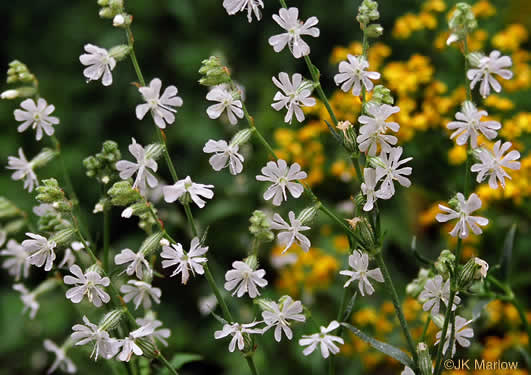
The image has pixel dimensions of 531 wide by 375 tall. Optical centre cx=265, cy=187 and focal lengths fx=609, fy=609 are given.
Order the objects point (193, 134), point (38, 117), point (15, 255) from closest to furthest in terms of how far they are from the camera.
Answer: point (38, 117) → point (15, 255) → point (193, 134)

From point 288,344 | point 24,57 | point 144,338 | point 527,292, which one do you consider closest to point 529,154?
point 527,292

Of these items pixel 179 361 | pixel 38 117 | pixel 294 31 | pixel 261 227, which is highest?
pixel 294 31

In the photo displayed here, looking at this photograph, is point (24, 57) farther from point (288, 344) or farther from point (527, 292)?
point (527, 292)

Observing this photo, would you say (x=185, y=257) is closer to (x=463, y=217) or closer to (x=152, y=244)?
(x=152, y=244)

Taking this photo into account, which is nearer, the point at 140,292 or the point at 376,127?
the point at 376,127

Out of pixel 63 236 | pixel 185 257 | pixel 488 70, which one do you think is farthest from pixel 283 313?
pixel 488 70

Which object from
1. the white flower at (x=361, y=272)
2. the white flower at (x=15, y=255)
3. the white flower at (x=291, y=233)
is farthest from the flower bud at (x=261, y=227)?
the white flower at (x=15, y=255)
